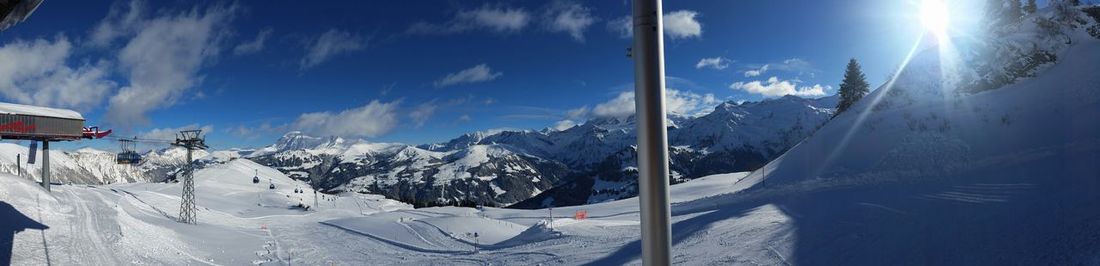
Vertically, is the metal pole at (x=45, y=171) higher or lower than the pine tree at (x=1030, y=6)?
lower

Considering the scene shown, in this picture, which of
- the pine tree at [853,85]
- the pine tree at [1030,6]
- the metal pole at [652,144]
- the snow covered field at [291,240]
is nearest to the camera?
the metal pole at [652,144]

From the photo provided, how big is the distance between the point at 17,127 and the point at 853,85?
250 ft

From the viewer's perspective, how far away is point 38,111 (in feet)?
105

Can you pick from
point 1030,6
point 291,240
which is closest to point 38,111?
point 291,240

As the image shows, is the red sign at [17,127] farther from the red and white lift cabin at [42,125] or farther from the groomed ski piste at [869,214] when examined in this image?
the groomed ski piste at [869,214]

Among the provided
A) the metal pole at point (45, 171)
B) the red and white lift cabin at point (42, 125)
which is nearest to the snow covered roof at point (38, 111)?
the red and white lift cabin at point (42, 125)

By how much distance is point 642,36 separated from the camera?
3969mm

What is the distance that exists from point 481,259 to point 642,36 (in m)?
18.8

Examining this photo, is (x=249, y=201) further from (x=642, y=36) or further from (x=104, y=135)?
(x=642, y=36)

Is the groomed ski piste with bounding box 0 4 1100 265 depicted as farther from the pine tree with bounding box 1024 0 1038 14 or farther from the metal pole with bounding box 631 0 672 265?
the pine tree with bounding box 1024 0 1038 14

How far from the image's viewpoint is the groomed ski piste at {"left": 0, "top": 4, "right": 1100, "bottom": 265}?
1000 cm

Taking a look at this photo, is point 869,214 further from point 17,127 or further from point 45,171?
point 17,127

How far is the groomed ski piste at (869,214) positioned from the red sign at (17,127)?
10.5 ft

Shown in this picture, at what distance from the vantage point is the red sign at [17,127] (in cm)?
2958
